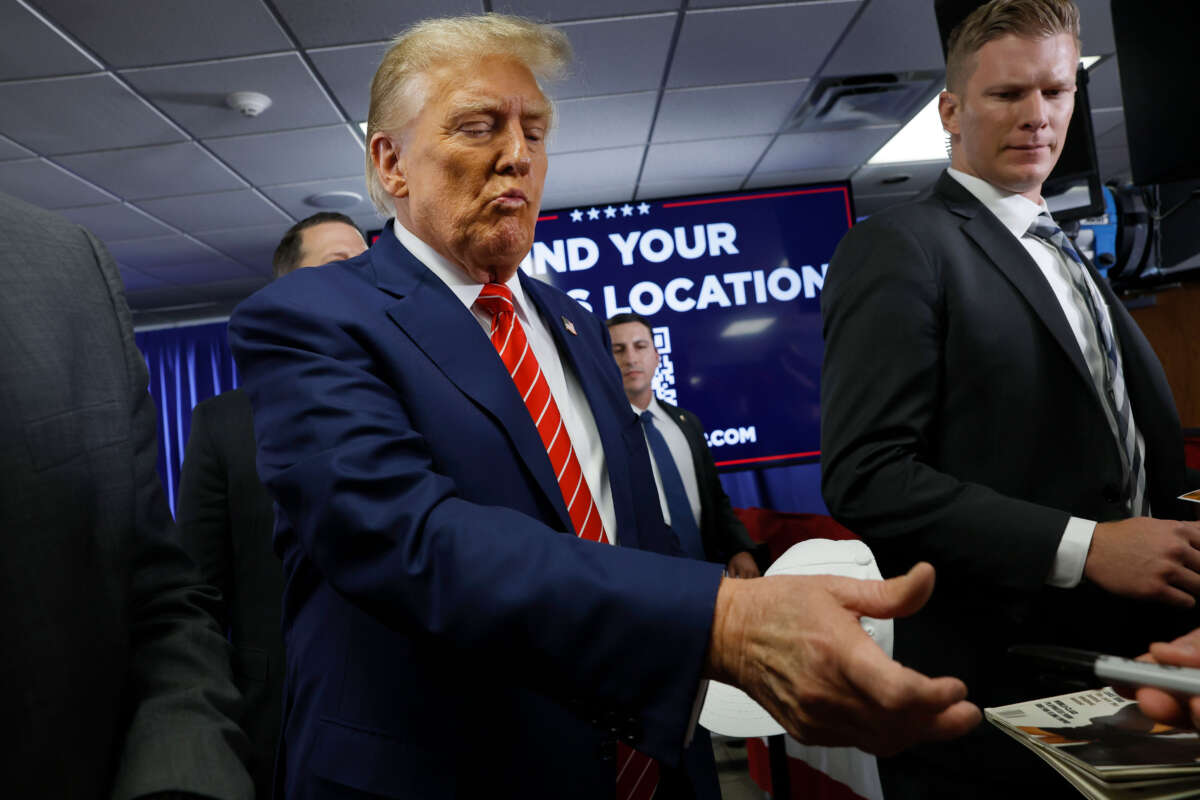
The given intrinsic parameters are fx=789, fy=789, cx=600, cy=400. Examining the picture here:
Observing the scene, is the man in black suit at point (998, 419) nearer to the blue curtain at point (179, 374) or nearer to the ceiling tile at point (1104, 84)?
the ceiling tile at point (1104, 84)

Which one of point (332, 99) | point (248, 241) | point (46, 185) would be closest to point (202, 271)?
point (248, 241)

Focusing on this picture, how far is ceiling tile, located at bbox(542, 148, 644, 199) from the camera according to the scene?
15.1 feet

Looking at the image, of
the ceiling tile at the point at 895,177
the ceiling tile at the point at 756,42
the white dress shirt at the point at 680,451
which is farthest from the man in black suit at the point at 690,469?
the ceiling tile at the point at 895,177

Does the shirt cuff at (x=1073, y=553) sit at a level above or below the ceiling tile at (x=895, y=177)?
below

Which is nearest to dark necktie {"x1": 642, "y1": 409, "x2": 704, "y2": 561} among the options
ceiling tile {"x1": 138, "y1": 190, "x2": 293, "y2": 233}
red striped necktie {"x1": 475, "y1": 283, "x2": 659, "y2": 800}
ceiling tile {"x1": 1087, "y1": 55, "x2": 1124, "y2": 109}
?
red striped necktie {"x1": 475, "y1": 283, "x2": 659, "y2": 800}

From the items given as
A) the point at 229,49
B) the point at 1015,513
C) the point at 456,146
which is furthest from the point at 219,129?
the point at 1015,513

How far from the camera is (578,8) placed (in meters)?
3.15

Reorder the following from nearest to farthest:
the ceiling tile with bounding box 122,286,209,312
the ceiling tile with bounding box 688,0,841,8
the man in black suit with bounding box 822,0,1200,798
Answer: the man in black suit with bounding box 822,0,1200,798
the ceiling tile with bounding box 688,0,841,8
the ceiling tile with bounding box 122,286,209,312

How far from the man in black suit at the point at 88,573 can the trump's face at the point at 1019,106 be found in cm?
113

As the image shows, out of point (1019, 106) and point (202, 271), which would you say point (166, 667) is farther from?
point (202, 271)

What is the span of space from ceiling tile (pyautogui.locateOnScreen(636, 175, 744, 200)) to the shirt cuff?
4.46m

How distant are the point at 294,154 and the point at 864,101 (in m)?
3.05

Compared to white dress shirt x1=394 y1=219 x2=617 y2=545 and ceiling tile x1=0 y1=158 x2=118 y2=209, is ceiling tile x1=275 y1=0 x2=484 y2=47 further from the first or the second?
white dress shirt x1=394 y1=219 x2=617 y2=545

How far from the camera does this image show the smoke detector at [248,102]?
3.52 m
